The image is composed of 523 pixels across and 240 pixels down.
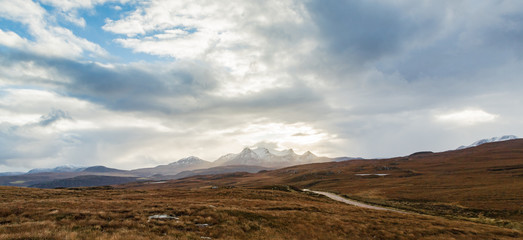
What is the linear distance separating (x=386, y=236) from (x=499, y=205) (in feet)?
151

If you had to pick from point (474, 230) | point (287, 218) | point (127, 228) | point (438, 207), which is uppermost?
point (127, 228)

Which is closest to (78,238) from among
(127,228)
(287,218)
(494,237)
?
(127,228)

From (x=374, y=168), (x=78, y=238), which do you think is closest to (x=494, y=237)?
(x=78, y=238)

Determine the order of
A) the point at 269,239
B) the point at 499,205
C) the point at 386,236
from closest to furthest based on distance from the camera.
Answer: the point at 269,239 → the point at 386,236 → the point at 499,205

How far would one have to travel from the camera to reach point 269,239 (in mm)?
20609

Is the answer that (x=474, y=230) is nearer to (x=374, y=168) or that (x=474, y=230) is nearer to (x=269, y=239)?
(x=269, y=239)

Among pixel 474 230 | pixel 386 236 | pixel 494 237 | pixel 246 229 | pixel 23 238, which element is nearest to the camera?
pixel 23 238

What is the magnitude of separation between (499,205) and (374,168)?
127 metres

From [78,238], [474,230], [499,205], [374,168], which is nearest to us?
[78,238]

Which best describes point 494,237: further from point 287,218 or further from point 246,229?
point 246,229

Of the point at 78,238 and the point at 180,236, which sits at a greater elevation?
the point at 78,238

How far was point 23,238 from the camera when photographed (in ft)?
45.3

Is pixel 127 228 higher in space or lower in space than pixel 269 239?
higher

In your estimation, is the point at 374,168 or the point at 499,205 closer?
the point at 499,205
